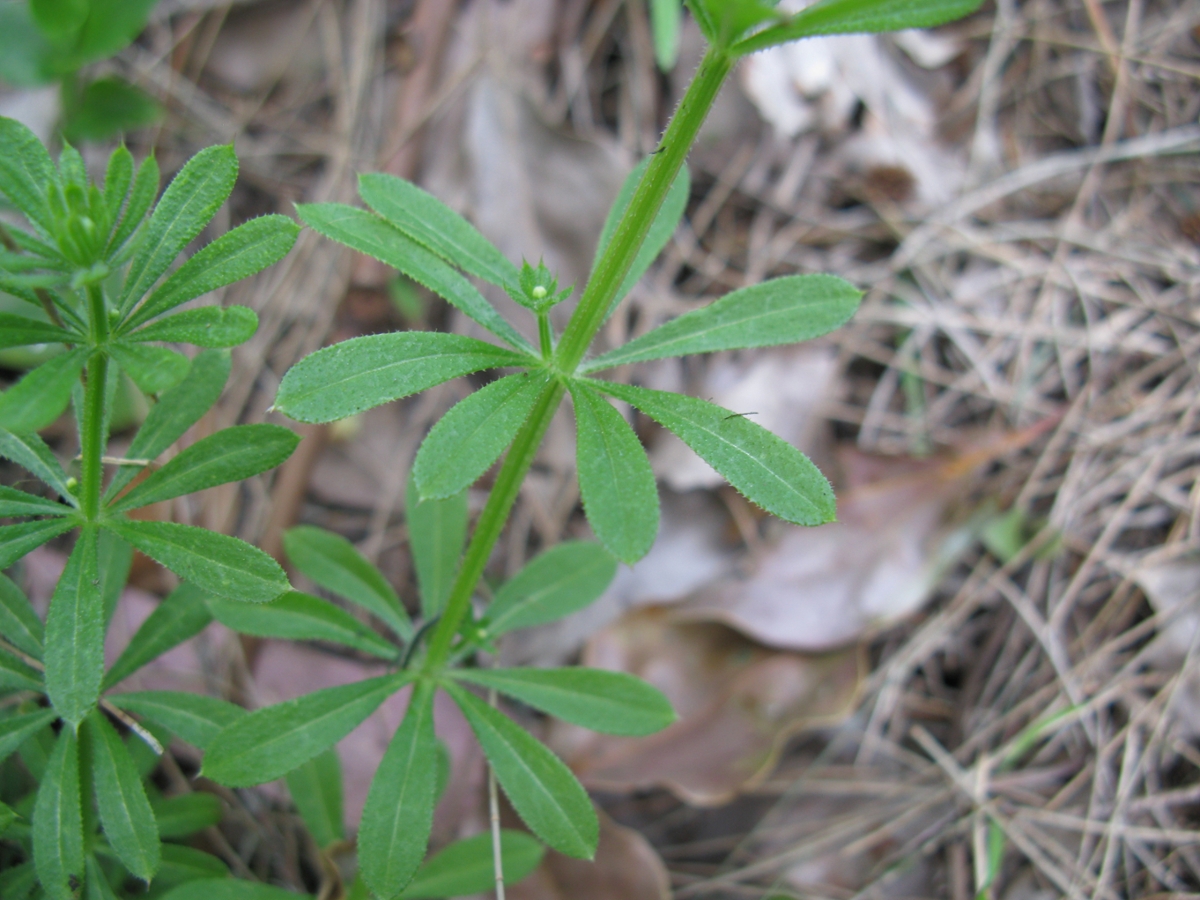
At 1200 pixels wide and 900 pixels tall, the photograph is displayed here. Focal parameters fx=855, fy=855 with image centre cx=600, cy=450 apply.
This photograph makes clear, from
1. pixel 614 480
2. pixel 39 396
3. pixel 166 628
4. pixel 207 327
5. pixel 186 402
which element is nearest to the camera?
pixel 39 396

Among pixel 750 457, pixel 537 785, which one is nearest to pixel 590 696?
pixel 537 785

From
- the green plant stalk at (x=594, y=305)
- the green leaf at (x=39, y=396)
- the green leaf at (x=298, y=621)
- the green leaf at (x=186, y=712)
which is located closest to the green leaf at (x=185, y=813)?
the green leaf at (x=186, y=712)

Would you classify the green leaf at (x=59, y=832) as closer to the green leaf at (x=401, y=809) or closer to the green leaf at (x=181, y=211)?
the green leaf at (x=401, y=809)

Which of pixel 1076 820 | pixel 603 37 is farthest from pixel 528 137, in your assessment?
pixel 1076 820

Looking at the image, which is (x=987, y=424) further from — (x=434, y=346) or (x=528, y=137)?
(x=434, y=346)

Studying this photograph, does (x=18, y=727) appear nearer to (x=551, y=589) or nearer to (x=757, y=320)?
(x=551, y=589)

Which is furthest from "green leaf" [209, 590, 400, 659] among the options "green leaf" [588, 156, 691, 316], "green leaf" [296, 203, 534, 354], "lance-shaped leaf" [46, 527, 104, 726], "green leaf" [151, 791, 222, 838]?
"green leaf" [588, 156, 691, 316]
